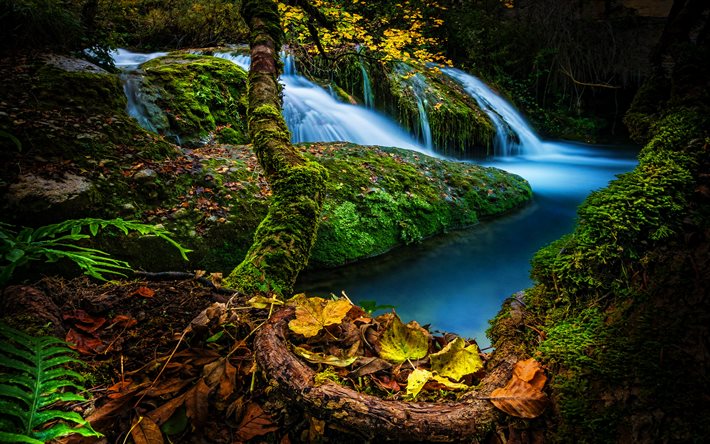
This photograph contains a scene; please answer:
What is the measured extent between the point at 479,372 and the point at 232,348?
889 mm

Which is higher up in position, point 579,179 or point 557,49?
point 557,49

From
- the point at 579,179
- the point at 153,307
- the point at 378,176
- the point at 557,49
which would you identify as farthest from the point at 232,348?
the point at 557,49

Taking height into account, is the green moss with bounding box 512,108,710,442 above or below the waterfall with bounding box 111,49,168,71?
below

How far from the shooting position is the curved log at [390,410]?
3.33ft

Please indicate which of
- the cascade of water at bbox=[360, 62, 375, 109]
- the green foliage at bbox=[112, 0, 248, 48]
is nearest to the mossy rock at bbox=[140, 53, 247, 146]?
the cascade of water at bbox=[360, 62, 375, 109]

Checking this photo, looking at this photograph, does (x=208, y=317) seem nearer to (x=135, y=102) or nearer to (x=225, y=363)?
(x=225, y=363)

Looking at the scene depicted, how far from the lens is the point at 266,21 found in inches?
151

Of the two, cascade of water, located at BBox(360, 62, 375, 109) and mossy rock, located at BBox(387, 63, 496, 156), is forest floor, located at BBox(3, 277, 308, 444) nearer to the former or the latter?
mossy rock, located at BBox(387, 63, 496, 156)

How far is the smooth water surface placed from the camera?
4848 millimetres

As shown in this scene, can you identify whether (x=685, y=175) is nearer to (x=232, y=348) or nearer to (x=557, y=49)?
(x=232, y=348)

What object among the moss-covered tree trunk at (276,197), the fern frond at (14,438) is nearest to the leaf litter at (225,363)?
the fern frond at (14,438)

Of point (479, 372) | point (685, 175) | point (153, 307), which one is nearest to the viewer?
point (685, 175)

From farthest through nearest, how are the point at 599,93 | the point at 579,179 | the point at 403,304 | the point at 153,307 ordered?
the point at 599,93, the point at 579,179, the point at 403,304, the point at 153,307

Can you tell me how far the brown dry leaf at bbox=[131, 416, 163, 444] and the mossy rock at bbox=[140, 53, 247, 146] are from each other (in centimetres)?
607
